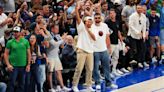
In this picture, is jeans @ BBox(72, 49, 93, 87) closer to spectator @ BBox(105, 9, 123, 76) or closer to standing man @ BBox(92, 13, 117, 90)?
standing man @ BBox(92, 13, 117, 90)

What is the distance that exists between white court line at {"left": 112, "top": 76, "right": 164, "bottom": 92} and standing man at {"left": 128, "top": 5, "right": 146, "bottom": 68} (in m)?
1.33

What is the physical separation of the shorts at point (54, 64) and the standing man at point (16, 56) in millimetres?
1035

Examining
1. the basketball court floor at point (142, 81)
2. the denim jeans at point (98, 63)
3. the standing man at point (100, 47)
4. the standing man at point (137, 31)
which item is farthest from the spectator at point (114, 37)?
the denim jeans at point (98, 63)

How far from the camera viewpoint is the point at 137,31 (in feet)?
41.7

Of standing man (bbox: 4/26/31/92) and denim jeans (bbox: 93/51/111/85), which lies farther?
denim jeans (bbox: 93/51/111/85)

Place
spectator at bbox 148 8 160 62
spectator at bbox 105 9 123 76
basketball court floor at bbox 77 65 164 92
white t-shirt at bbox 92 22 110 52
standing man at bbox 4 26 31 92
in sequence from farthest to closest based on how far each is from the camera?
1. spectator at bbox 148 8 160 62
2. spectator at bbox 105 9 123 76
3. basketball court floor at bbox 77 65 164 92
4. white t-shirt at bbox 92 22 110 52
5. standing man at bbox 4 26 31 92

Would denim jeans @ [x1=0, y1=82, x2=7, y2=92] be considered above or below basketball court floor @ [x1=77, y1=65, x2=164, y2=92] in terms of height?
above

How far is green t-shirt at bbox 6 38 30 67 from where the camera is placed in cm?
949

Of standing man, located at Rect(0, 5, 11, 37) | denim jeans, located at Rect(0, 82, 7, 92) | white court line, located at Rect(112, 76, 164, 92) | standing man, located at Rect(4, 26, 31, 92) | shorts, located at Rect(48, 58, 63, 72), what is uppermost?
standing man, located at Rect(0, 5, 11, 37)

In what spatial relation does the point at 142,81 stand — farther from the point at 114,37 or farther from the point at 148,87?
the point at 114,37

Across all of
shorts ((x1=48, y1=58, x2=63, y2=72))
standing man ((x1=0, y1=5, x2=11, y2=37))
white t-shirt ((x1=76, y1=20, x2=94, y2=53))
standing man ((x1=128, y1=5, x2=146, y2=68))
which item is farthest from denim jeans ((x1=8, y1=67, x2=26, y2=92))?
standing man ((x1=128, y1=5, x2=146, y2=68))

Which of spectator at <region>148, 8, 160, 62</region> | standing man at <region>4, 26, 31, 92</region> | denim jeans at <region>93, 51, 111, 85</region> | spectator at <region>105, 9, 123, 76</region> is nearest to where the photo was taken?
standing man at <region>4, 26, 31, 92</region>

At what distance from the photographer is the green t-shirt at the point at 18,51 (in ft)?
31.1

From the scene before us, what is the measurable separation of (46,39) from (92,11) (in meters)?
1.74
